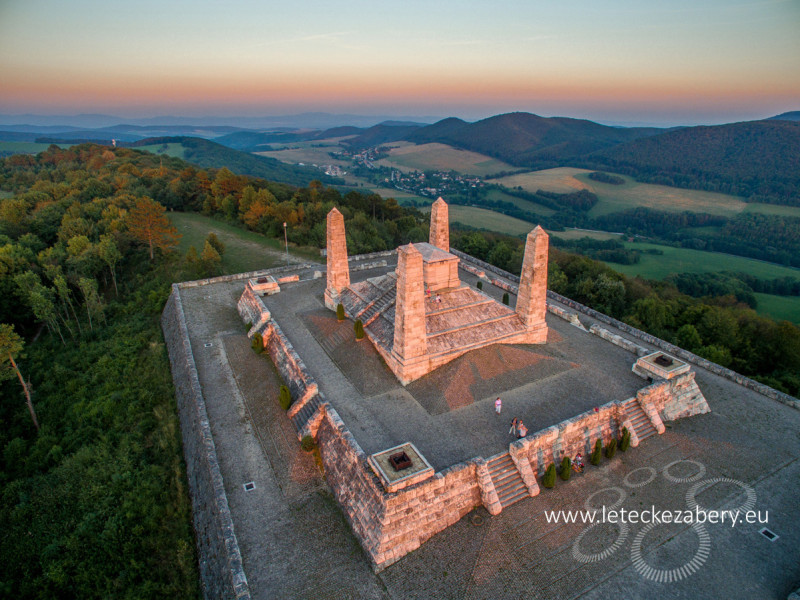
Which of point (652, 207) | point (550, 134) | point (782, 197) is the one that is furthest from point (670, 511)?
point (550, 134)

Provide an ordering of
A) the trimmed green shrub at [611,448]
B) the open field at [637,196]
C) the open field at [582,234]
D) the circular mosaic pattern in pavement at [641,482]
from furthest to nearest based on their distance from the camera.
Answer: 1. the open field at [637,196]
2. the open field at [582,234]
3. the trimmed green shrub at [611,448]
4. the circular mosaic pattern in pavement at [641,482]

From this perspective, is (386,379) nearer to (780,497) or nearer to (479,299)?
(479,299)

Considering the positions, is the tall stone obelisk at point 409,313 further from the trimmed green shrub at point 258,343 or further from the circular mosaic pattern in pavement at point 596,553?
the circular mosaic pattern in pavement at point 596,553

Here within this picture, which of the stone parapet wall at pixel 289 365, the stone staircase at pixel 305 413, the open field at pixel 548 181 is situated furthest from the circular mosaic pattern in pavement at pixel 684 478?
the open field at pixel 548 181

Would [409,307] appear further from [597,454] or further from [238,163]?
[238,163]

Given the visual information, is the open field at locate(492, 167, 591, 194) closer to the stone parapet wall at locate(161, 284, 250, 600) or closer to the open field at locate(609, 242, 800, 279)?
the open field at locate(609, 242, 800, 279)
